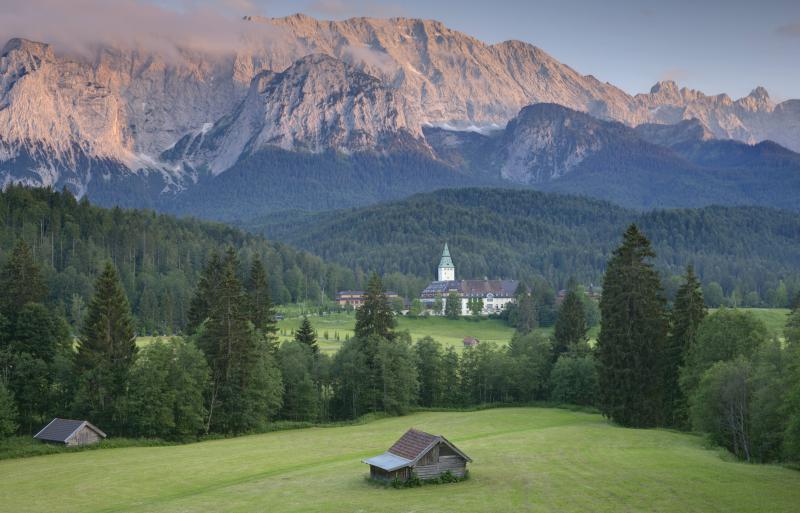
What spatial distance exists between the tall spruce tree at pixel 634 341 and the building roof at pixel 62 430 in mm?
40685

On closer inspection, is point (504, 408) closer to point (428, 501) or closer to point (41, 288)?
point (41, 288)

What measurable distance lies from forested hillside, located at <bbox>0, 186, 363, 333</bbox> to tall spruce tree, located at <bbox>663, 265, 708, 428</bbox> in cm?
7377

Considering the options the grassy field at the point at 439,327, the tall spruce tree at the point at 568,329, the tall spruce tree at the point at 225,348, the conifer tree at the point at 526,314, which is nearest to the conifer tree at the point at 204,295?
the tall spruce tree at the point at 225,348

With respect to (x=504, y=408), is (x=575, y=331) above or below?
above

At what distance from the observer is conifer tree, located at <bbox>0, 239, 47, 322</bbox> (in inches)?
3524

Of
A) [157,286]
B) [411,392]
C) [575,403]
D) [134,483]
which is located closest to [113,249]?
[157,286]

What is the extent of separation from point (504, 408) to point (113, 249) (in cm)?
9492

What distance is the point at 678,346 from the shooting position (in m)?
75.6

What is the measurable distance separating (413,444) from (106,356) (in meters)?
37.2

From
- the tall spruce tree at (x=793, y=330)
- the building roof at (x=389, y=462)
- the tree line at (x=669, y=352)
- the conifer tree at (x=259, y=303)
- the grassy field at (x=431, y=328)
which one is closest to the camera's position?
the building roof at (x=389, y=462)

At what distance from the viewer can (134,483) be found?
55875 millimetres

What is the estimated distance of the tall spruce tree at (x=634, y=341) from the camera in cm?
7262

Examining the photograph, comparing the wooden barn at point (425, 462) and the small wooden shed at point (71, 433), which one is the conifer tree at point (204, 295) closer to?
the small wooden shed at point (71, 433)

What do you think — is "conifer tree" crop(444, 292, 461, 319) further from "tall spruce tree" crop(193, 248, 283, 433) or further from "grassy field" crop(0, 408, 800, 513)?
"grassy field" crop(0, 408, 800, 513)
